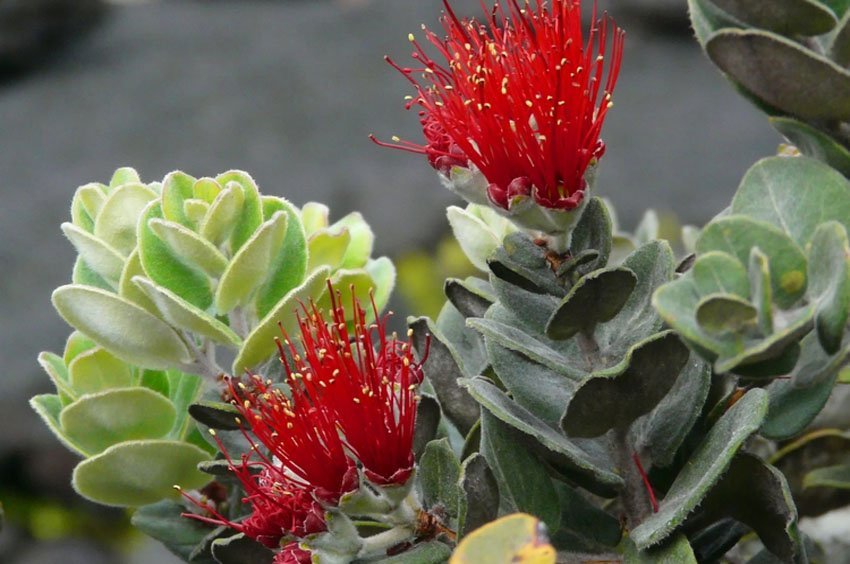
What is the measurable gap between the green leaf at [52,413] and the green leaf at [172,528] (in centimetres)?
8

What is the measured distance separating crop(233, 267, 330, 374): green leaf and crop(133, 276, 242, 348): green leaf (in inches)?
0.8

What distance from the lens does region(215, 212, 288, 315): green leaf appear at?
80cm

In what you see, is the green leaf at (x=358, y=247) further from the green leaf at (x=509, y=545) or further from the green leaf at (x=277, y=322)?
the green leaf at (x=509, y=545)

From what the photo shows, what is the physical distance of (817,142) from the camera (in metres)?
0.68

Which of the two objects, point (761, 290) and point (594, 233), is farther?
point (594, 233)

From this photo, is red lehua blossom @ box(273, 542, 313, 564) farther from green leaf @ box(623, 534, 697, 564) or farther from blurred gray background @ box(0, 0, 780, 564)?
blurred gray background @ box(0, 0, 780, 564)

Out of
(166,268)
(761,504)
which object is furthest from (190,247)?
(761,504)

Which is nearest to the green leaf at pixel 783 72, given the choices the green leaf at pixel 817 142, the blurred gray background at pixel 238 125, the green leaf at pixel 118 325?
the green leaf at pixel 817 142

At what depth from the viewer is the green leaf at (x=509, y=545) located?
1.73 feet

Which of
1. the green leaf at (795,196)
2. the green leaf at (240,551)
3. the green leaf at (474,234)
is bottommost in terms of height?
the green leaf at (240,551)

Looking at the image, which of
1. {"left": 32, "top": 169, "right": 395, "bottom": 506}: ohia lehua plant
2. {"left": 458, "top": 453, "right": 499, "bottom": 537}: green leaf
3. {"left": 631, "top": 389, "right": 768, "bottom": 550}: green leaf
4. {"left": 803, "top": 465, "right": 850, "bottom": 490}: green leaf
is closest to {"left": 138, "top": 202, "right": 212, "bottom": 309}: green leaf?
{"left": 32, "top": 169, "right": 395, "bottom": 506}: ohia lehua plant

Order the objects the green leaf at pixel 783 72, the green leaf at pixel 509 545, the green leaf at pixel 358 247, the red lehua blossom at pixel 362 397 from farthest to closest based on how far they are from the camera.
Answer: the green leaf at pixel 358 247 → the red lehua blossom at pixel 362 397 → the green leaf at pixel 783 72 → the green leaf at pixel 509 545

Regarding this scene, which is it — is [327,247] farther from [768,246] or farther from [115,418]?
[768,246]

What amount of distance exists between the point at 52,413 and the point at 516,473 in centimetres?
44
